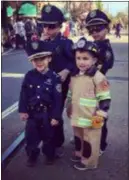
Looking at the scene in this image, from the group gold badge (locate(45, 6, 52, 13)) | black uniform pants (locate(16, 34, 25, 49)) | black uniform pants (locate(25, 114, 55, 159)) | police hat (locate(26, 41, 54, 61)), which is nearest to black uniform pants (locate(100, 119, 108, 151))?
black uniform pants (locate(25, 114, 55, 159))

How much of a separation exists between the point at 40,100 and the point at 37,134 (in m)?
0.38

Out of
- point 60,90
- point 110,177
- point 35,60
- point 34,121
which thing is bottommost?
point 110,177

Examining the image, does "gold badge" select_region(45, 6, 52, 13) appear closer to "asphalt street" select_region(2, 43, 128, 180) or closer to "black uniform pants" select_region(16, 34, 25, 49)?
"asphalt street" select_region(2, 43, 128, 180)

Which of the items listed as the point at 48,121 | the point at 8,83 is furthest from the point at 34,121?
the point at 8,83

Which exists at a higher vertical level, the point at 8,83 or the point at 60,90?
the point at 60,90

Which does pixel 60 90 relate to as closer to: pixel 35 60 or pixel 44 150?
pixel 35 60

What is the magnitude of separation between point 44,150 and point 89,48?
1216 mm

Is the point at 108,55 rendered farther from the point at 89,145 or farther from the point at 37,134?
the point at 37,134

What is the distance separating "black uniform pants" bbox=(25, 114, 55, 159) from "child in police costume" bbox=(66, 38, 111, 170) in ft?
0.92

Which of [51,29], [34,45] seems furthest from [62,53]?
[34,45]

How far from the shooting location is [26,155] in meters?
4.95

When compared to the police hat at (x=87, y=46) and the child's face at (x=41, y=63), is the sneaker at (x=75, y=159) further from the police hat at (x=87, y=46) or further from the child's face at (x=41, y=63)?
the police hat at (x=87, y=46)

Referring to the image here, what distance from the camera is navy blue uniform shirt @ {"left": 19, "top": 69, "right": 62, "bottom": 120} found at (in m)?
4.46

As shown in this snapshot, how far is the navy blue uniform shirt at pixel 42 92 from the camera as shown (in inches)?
175
